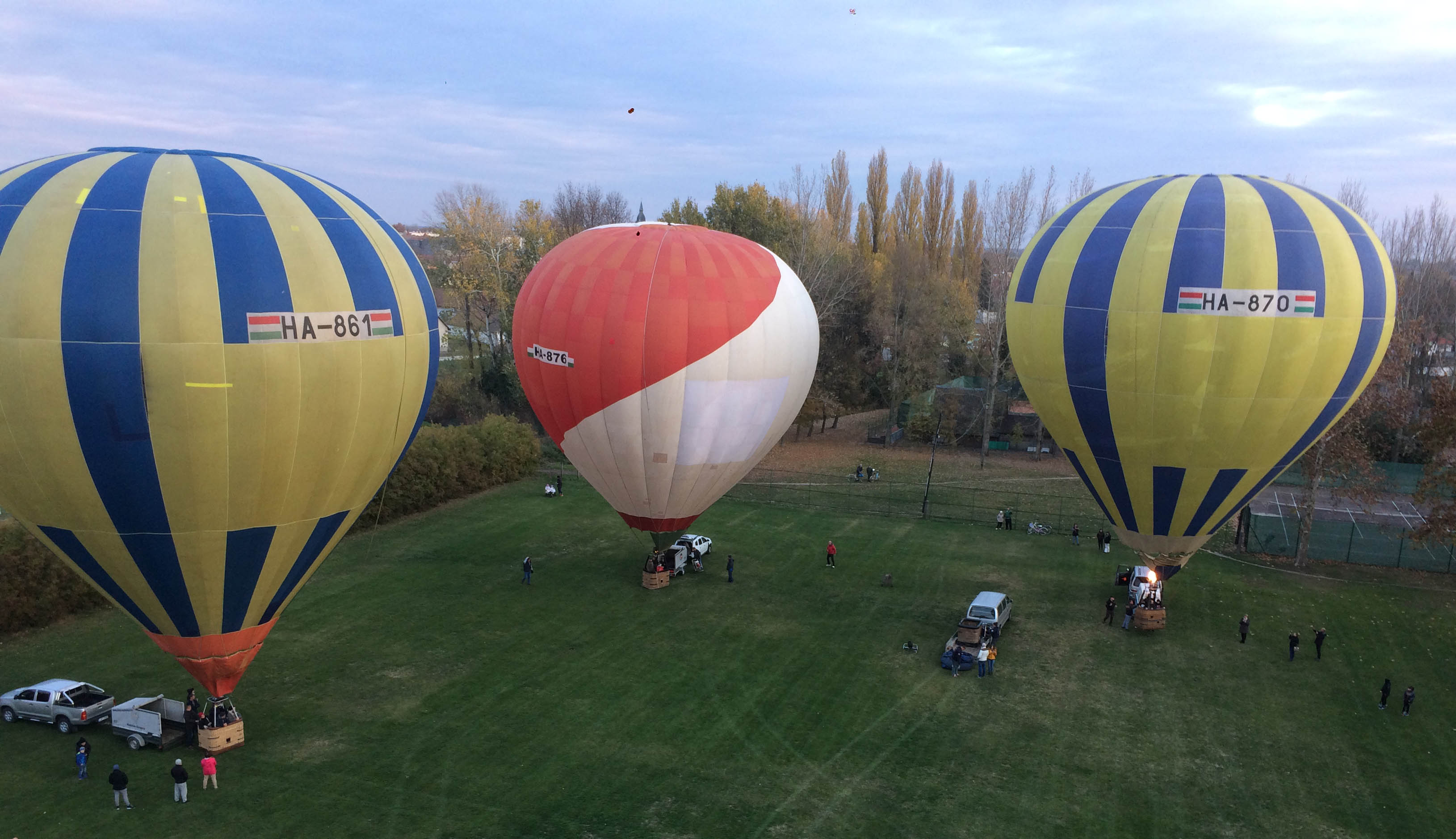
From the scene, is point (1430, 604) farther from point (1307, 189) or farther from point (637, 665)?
point (637, 665)

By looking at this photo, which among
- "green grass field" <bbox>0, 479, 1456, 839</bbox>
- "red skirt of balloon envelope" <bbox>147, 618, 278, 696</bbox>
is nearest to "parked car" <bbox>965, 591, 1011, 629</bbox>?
"green grass field" <bbox>0, 479, 1456, 839</bbox>

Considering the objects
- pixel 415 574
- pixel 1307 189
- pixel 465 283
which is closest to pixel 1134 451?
pixel 1307 189

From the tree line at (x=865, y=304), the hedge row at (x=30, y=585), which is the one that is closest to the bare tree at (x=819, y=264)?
the tree line at (x=865, y=304)

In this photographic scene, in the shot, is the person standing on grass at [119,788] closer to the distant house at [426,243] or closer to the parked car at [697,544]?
the parked car at [697,544]

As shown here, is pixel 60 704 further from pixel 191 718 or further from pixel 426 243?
pixel 426 243

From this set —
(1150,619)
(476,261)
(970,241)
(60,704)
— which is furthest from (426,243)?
(1150,619)
